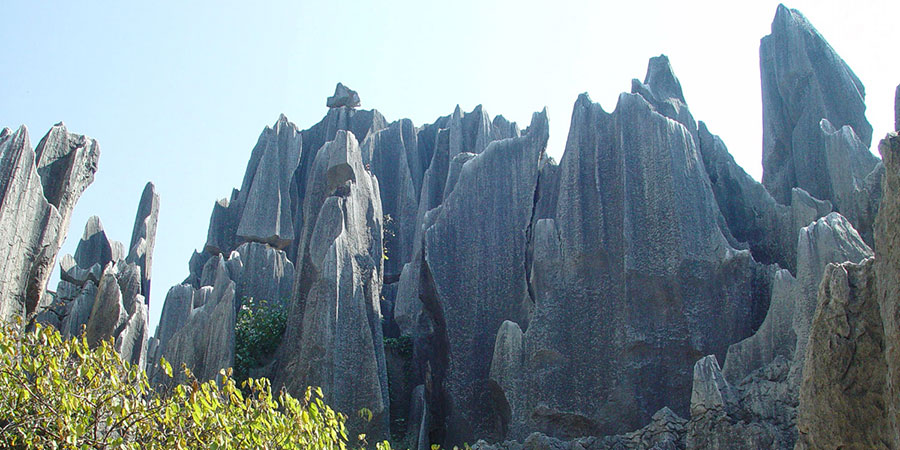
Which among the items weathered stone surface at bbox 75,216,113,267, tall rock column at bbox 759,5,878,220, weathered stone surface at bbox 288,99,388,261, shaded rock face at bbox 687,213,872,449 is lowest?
shaded rock face at bbox 687,213,872,449

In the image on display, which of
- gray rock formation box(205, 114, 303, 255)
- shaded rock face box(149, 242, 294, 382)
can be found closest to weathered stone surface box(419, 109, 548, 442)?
shaded rock face box(149, 242, 294, 382)

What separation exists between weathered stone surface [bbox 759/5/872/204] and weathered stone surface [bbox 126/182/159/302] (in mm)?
19920

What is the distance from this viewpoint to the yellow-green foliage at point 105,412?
9.90 metres

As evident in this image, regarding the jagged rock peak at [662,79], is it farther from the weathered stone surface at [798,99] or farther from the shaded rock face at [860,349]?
the shaded rock face at [860,349]

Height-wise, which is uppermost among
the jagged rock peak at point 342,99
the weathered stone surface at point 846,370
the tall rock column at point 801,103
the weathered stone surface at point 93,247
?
the jagged rock peak at point 342,99

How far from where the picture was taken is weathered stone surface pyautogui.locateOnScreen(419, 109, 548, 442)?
1941cm

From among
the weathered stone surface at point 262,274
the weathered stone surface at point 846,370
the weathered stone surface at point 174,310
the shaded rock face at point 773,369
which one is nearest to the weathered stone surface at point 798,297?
the shaded rock face at point 773,369

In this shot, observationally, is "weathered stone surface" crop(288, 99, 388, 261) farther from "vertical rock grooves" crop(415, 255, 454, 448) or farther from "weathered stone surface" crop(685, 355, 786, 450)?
"weathered stone surface" crop(685, 355, 786, 450)

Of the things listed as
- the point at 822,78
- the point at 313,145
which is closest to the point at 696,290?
the point at 822,78

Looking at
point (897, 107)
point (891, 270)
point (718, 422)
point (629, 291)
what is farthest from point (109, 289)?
point (891, 270)

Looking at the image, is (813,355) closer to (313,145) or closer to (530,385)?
(530,385)

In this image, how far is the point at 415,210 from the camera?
33469 millimetres

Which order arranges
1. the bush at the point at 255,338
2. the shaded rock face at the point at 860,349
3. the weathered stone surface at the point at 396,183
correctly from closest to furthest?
1. the shaded rock face at the point at 860,349
2. the bush at the point at 255,338
3. the weathered stone surface at the point at 396,183

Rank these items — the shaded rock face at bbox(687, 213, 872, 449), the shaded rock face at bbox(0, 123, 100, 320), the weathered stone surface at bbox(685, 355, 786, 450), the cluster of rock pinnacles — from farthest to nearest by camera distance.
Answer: the cluster of rock pinnacles → the shaded rock face at bbox(687, 213, 872, 449) → the weathered stone surface at bbox(685, 355, 786, 450) → the shaded rock face at bbox(0, 123, 100, 320)
